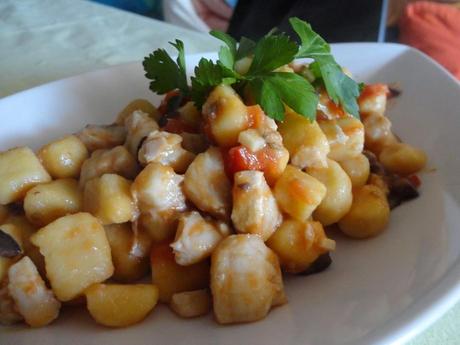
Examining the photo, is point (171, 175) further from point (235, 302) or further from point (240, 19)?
point (240, 19)

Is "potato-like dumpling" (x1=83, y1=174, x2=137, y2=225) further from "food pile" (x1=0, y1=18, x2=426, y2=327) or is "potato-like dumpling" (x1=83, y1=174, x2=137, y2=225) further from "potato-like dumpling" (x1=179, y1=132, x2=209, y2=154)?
"potato-like dumpling" (x1=179, y1=132, x2=209, y2=154)

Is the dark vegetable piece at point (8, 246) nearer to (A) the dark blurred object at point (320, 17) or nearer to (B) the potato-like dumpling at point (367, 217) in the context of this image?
(B) the potato-like dumpling at point (367, 217)

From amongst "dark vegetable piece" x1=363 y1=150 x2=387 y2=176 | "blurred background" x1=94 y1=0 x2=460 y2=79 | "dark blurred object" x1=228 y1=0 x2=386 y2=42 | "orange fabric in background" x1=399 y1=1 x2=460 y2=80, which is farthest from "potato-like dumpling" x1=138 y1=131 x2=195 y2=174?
"orange fabric in background" x1=399 y1=1 x2=460 y2=80

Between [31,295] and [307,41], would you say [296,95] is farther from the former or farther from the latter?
[31,295]

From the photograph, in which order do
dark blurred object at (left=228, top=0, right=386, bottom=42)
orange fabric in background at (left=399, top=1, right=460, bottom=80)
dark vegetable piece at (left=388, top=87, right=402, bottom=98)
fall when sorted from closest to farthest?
dark vegetable piece at (left=388, top=87, right=402, bottom=98)
dark blurred object at (left=228, top=0, right=386, bottom=42)
orange fabric in background at (left=399, top=1, right=460, bottom=80)

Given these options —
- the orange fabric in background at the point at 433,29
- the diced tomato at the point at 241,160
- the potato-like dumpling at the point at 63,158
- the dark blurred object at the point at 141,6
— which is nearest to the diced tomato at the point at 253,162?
the diced tomato at the point at 241,160

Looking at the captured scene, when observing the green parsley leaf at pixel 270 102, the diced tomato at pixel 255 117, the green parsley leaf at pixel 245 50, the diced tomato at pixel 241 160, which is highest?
the green parsley leaf at pixel 245 50

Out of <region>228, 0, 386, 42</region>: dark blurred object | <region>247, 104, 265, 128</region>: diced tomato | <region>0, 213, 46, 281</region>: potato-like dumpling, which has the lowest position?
<region>228, 0, 386, 42</region>: dark blurred object
